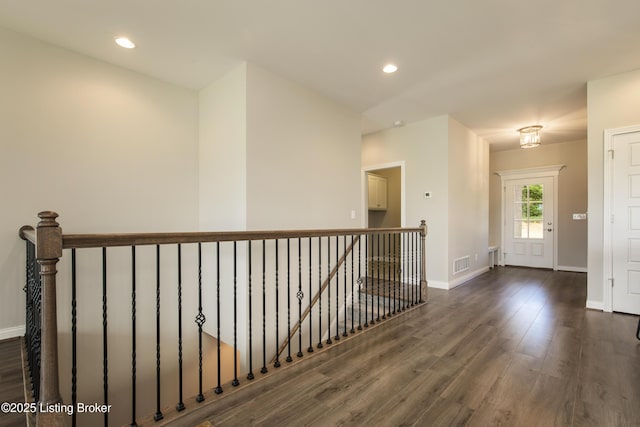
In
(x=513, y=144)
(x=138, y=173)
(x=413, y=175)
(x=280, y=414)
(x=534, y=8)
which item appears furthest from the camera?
(x=513, y=144)

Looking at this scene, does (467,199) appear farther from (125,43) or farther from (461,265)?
(125,43)

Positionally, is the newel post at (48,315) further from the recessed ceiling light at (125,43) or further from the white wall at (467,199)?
the white wall at (467,199)

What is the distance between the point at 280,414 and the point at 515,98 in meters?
4.53

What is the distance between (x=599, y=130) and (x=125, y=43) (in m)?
5.12

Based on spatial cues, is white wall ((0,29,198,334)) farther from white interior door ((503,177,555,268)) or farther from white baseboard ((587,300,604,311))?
white interior door ((503,177,555,268))

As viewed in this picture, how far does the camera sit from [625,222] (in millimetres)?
3357

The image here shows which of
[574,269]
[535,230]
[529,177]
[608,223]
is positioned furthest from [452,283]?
[529,177]

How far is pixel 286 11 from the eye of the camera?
2.35 metres

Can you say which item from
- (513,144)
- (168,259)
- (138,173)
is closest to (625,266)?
(513,144)

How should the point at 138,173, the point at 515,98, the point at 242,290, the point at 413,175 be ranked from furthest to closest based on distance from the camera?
the point at 413,175, the point at 515,98, the point at 138,173, the point at 242,290

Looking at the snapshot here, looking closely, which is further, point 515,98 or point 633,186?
point 515,98

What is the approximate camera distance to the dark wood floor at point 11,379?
5.35 feet

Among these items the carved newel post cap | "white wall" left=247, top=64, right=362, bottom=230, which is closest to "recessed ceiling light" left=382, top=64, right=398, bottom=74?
"white wall" left=247, top=64, right=362, bottom=230

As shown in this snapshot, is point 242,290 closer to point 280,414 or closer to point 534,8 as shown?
point 280,414
